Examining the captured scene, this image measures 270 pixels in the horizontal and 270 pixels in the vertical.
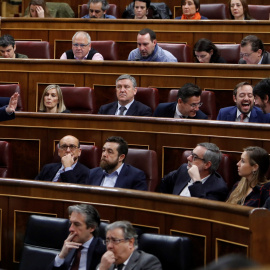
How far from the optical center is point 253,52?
168 centimetres

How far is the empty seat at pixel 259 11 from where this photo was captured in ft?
7.30

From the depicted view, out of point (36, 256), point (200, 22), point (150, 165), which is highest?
point (200, 22)

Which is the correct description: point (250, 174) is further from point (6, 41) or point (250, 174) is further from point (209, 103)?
point (6, 41)

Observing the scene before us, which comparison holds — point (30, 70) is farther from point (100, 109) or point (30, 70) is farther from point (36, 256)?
point (36, 256)

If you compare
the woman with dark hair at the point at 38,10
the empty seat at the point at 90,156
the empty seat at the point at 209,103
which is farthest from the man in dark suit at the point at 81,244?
the woman with dark hair at the point at 38,10

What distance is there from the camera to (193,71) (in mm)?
1656

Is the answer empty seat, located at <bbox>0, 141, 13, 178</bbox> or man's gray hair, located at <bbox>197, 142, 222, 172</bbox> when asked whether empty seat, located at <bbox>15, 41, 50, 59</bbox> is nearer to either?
empty seat, located at <bbox>0, 141, 13, 178</bbox>

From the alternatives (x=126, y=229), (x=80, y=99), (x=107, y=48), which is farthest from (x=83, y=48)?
(x=126, y=229)

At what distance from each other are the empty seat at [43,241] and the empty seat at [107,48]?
2.91 feet

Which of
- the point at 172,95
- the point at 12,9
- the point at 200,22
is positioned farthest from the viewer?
the point at 12,9

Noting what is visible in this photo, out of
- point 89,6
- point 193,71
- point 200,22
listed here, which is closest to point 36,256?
point 193,71

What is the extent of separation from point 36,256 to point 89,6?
4.04 feet

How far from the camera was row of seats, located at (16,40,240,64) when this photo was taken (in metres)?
1.86

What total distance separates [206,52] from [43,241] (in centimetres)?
79
